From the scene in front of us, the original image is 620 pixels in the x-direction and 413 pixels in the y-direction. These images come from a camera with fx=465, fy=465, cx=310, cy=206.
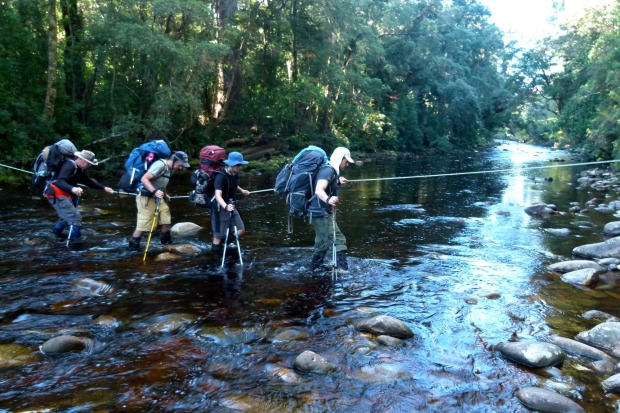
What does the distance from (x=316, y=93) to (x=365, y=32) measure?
9120 millimetres

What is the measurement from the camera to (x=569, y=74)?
43406 mm

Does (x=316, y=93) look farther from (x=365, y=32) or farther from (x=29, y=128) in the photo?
(x=29, y=128)

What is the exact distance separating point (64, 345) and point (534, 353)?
4.84 m

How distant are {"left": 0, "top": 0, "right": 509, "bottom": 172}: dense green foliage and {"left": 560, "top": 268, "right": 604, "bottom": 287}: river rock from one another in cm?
1754

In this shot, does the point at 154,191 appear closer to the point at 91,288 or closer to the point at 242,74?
the point at 91,288

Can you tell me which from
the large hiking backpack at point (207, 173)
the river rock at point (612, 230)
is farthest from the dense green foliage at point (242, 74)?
the river rock at point (612, 230)

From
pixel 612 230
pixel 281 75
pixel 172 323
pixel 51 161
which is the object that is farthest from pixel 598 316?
pixel 281 75

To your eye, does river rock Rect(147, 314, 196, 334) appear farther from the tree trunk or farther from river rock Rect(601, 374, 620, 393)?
the tree trunk

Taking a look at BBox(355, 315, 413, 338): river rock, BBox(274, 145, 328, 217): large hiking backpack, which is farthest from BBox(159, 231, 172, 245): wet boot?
BBox(355, 315, 413, 338): river rock

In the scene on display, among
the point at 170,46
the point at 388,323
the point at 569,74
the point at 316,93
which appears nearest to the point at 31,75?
the point at 170,46

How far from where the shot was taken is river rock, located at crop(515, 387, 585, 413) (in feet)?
13.0

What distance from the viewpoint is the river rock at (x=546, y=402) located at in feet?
13.0

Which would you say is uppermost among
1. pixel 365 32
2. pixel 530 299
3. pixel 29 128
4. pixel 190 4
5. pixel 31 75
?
pixel 365 32

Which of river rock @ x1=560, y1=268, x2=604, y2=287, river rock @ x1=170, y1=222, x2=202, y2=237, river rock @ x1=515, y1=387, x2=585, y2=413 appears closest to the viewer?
→ river rock @ x1=515, y1=387, x2=585, y2=413
